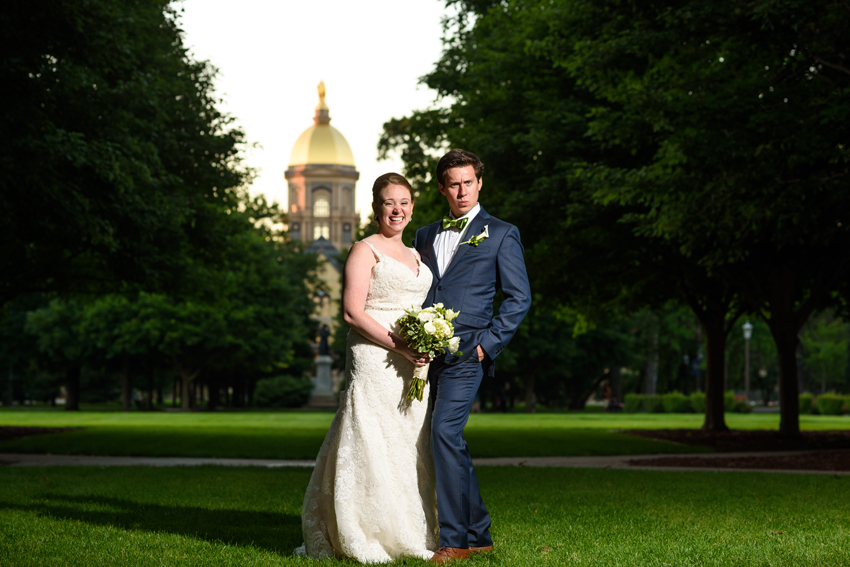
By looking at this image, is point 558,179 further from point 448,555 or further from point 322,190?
point 322,190

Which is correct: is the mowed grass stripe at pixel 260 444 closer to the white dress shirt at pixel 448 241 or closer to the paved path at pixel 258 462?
the paved path at pixel 258 462

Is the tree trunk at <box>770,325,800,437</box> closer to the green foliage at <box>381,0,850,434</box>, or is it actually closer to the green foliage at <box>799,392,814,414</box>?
the green foliage at <box>381,0,850,434</box>

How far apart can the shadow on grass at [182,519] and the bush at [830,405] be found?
45.6m

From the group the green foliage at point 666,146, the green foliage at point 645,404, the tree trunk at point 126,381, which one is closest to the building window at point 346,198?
the tree trunk at point 126,381

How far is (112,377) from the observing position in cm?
7650

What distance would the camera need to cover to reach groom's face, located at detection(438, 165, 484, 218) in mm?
5723

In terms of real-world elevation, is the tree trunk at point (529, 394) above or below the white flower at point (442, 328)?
below

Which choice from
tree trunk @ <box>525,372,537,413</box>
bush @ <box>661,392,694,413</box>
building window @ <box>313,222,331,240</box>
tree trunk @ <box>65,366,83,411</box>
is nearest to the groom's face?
bush @ <box>661,392,694,413</box>

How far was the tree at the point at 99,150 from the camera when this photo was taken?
13266 millimetres

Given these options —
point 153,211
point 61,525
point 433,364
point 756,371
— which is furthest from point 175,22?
point 756,371

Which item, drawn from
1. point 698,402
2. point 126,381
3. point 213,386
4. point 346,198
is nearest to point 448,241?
point 698,402

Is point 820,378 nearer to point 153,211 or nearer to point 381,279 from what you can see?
point 153,211

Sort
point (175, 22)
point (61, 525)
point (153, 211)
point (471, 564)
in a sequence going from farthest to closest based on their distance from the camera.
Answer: point (175, 22), point (153, 211), point (61, 525), point (471, 564)

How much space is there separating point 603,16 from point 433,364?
1267cm
